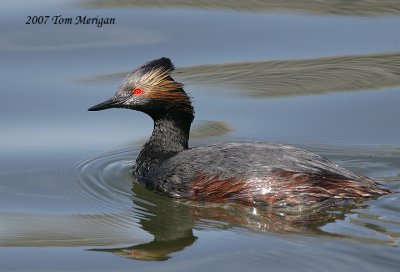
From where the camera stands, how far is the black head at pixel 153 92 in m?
8.59

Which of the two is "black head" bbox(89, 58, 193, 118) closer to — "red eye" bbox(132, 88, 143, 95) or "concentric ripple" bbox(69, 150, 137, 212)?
"red eye" bbox(132, 88, 143, 95)

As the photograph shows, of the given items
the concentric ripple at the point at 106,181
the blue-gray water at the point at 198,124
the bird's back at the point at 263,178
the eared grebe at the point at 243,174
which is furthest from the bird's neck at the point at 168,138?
the bird's back at the point at 263,178

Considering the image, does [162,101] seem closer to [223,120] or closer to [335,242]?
[223,120]

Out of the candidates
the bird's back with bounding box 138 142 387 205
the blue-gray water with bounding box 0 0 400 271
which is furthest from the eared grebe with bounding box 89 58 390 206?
the blue-gray water with bounding box 0 0 400 271

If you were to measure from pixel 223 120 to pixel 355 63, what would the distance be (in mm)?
1780

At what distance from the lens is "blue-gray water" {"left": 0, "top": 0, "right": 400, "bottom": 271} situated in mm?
6871

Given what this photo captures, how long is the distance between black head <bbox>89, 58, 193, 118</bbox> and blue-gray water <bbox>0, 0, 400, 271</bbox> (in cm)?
58

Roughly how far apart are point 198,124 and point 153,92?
1.15 metres

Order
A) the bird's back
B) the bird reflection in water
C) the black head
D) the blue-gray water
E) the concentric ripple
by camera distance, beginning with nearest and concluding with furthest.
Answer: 1. the blue-gray water
2. the bird reflection in water
3. the bird's back
4. the concentric ripple
5. the black head

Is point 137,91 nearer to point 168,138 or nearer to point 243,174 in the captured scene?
point 168,138

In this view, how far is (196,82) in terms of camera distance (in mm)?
10484

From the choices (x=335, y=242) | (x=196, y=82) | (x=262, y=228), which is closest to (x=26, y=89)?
(x=196, y=82)

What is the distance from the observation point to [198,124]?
9.68 meters

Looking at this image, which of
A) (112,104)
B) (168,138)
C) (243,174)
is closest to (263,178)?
(243,174)
